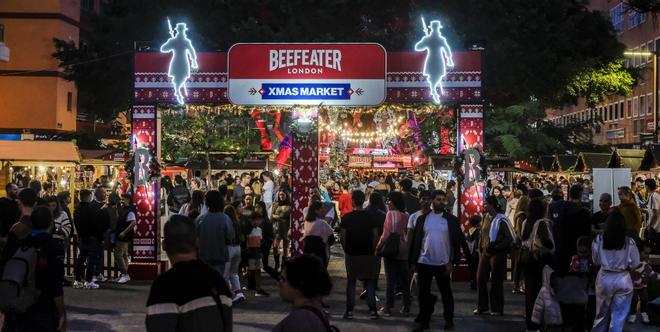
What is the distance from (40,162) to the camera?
2580cm

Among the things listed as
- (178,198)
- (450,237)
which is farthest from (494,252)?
(178,198)

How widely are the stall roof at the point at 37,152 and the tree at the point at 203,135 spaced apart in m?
3.29

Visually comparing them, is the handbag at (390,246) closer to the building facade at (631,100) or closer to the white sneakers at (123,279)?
the white sneakers at (123,279)

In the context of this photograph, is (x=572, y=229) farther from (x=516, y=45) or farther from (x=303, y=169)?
(x=516, y=45)

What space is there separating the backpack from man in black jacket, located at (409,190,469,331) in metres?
5.86

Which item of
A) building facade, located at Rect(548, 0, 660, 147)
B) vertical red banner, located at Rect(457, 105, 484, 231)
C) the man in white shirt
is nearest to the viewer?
vertical red banner, located at Rect(457, 105, 484, 231)

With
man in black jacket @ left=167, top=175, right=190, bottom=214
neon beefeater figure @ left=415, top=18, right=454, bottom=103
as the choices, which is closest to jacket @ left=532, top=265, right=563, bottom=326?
neon beefeater figure @ left=415, top=18, right=454, bottom=103

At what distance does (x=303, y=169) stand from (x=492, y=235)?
578 centimetres

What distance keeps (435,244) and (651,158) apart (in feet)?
55.4

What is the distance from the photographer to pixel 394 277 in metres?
13.5

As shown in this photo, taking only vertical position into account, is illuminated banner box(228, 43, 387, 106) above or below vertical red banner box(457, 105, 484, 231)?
above

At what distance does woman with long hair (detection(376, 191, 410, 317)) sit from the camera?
526 inches

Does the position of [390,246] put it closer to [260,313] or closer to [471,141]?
[260,313]

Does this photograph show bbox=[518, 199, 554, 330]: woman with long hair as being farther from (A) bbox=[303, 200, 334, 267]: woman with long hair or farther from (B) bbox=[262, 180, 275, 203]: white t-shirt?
(B) bbox=[262, 180, 275, 203]: white t-shirt
